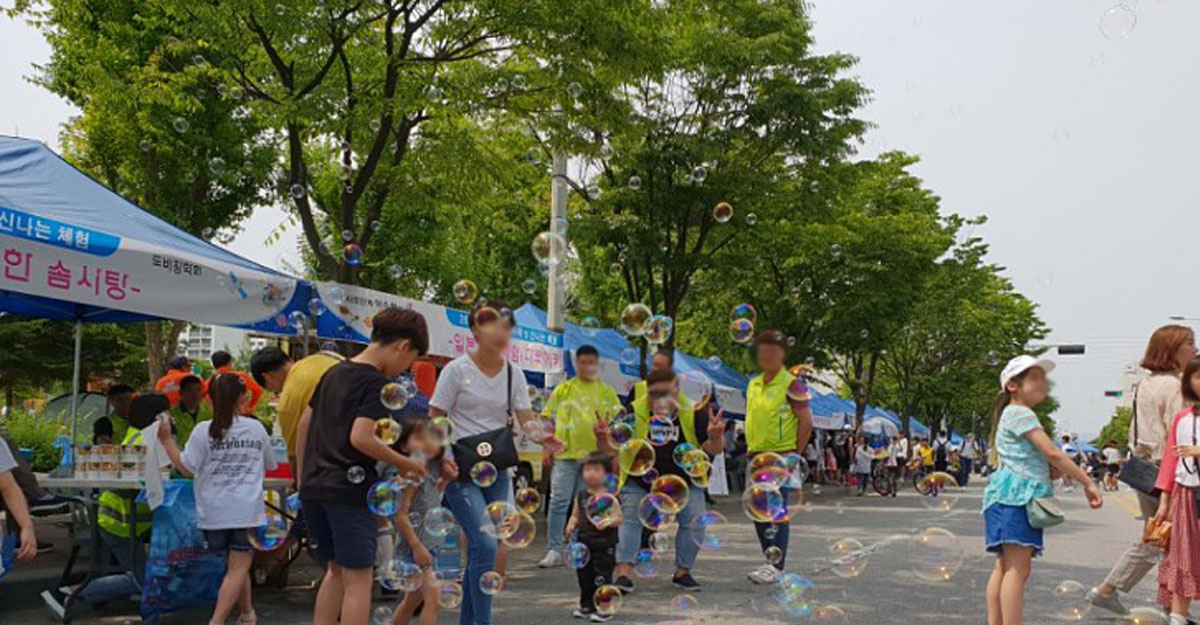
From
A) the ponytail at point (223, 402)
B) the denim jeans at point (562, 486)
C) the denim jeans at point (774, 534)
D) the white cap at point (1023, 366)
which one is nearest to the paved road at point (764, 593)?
the denim jeans at point (774, 534)

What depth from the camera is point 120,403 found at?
831 centimetres

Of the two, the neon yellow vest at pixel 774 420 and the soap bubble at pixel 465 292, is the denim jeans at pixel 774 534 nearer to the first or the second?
the neon yellow vest at pixel 774 420

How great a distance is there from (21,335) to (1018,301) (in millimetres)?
39657

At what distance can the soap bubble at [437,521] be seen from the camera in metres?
5.18

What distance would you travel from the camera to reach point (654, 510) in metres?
6.73

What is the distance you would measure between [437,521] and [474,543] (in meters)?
0.47

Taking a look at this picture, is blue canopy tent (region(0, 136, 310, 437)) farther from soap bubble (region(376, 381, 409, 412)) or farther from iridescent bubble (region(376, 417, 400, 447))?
iridescent bubble (region(376, 417, 400, 447))

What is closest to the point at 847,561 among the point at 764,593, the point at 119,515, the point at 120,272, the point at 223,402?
the point at 764,593

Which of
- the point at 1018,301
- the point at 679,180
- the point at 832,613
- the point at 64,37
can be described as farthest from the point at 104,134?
the point at 1018,301

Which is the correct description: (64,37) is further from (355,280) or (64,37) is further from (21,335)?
(21,335)

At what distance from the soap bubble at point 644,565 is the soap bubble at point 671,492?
623 mm

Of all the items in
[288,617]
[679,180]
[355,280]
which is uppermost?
[679,180]

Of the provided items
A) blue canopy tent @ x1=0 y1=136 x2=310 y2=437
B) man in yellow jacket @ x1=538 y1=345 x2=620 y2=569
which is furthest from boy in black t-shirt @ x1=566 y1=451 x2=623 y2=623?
blue canopy tent @ x1=0 y1=136 x2=310 y2=437

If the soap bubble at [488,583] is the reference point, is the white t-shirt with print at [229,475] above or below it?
above
